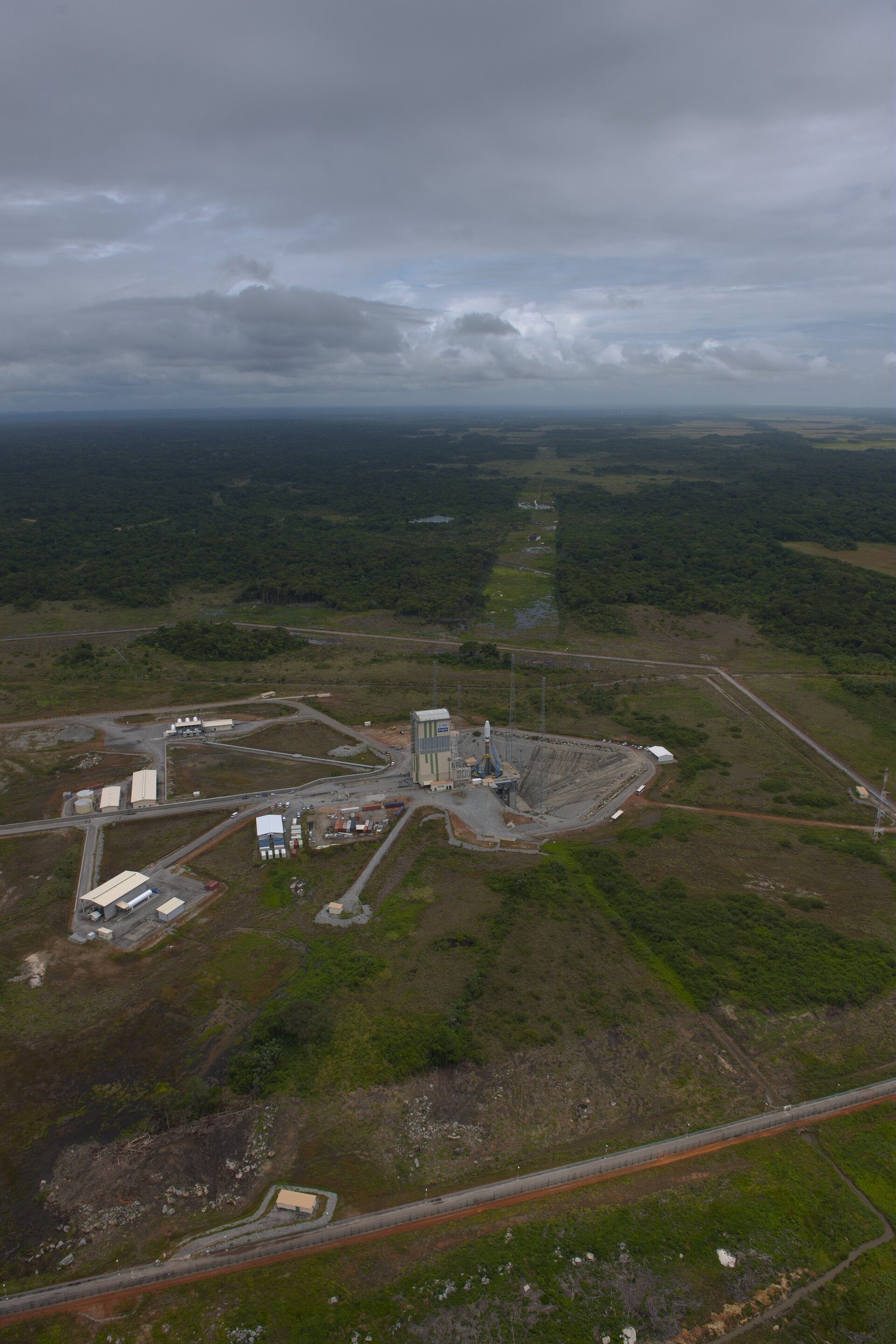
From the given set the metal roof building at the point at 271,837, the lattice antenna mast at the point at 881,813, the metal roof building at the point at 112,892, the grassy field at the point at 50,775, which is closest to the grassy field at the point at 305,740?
the grassy field at the point at 50,775

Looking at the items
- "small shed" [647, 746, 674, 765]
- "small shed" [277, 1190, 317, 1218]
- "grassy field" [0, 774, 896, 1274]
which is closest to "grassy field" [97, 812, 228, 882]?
"grassy field" [0, 774, 896, 1274]

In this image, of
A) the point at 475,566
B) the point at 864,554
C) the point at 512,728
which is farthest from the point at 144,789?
the point at 864,554

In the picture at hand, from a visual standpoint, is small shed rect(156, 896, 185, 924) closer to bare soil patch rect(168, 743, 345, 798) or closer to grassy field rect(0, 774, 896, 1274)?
grassy field rect(0, 774, 896, 1274)

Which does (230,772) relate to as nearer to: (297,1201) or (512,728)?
(512,728)

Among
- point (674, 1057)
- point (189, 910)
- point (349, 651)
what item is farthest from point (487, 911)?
point (349, 651)

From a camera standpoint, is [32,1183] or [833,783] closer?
[32,1183]

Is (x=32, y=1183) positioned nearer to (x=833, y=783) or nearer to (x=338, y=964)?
(x=338, y=964)
